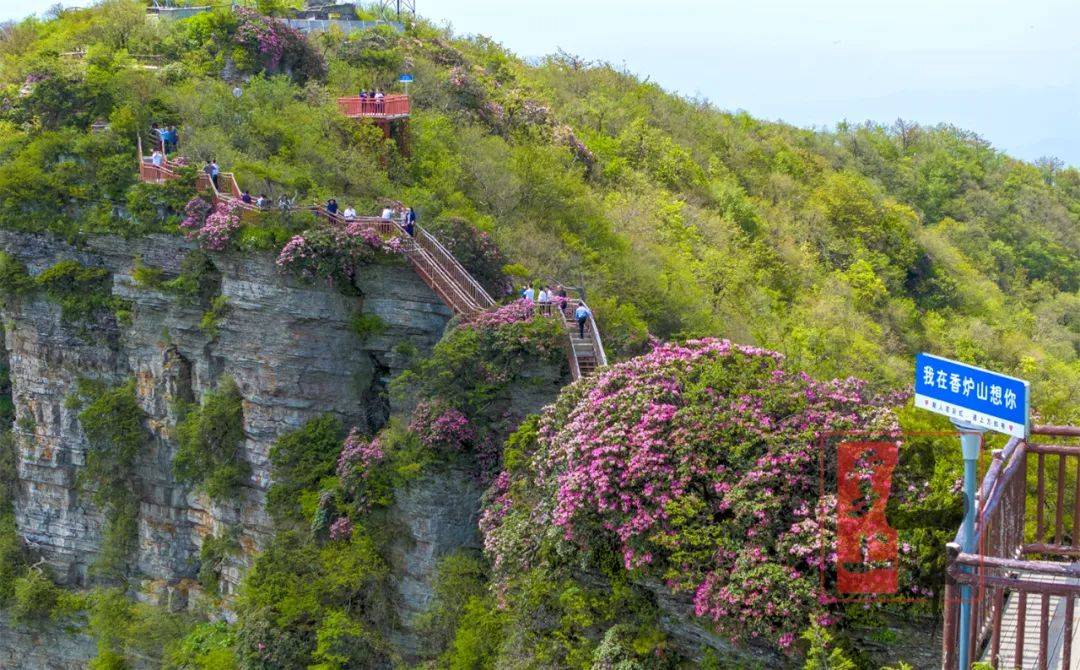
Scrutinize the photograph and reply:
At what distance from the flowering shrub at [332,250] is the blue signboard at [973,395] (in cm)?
1780

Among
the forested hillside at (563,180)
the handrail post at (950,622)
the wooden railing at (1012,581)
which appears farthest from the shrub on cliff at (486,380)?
the handrail post at (950,622)

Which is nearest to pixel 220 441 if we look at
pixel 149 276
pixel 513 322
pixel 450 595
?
pixel 149 276

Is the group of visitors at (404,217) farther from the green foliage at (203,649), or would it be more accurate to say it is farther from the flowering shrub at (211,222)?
the green foliage at (203,649)

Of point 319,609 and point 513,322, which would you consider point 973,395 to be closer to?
point 513,322

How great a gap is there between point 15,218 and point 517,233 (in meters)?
12.8

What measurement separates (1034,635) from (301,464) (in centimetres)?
1878

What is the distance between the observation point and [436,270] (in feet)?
87.1

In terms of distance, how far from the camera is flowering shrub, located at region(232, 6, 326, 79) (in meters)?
37.2

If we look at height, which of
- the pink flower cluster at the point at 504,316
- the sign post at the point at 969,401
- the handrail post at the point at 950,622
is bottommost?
the handrail post at the point at 950,622

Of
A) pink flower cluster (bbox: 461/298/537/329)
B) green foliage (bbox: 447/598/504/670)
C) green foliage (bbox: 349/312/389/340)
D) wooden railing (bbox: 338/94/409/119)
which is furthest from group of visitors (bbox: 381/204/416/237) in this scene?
green foliage (bbox: 447/598/504/670)

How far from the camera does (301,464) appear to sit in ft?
90.8

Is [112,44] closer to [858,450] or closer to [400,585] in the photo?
[400,585]

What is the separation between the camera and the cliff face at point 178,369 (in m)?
27.5

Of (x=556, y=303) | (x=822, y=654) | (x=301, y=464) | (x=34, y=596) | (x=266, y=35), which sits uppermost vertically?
(x=266, y=35)
